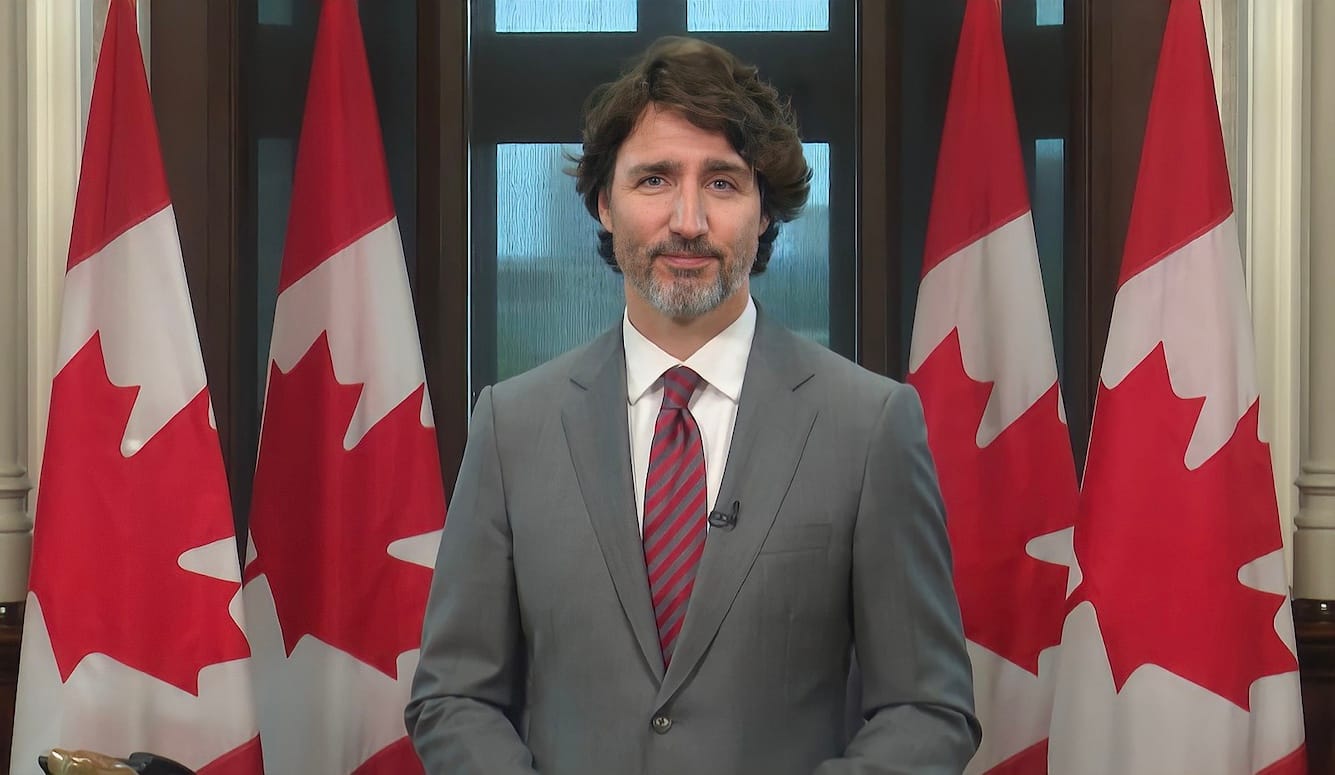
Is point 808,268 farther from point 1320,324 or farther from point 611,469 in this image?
point 611,469

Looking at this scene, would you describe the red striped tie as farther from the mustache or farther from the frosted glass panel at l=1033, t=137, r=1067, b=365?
the frosted glass panel at l=1033, t=137, r=1067, b=365

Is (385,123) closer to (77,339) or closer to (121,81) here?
(121,81)

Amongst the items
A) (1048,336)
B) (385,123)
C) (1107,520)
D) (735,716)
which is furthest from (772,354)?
(385,123)

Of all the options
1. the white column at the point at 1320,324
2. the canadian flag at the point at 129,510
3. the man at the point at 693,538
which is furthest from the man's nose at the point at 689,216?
the white column at the point at 1320,324

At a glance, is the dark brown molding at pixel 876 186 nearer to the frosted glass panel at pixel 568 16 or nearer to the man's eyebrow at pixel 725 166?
the frosted glass panel at pixel 568 16

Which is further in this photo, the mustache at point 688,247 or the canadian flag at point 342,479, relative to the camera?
the canadian flag at point 342,479

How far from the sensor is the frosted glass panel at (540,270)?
10.3 ft

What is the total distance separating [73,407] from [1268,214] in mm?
2381

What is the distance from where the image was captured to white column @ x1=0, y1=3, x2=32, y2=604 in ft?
8.59

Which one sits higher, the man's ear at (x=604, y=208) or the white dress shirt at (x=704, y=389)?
the man's ear at (x=604, y=208)

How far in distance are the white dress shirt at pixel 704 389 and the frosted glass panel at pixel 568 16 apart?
162 cm

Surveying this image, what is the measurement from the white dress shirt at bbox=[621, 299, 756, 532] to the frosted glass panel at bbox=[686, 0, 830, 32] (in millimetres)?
1599

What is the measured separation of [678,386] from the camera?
1706 mm

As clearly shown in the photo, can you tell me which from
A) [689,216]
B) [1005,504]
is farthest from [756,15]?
[689,216]
